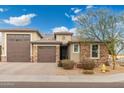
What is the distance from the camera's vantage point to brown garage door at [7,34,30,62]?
3466 centimetres

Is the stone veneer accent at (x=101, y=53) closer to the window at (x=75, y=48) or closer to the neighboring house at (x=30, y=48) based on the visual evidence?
the window at (x=75, y=48)

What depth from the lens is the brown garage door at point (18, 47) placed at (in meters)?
34.7

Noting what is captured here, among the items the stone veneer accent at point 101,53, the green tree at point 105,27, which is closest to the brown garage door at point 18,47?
the stone veneer accent at point 101,53

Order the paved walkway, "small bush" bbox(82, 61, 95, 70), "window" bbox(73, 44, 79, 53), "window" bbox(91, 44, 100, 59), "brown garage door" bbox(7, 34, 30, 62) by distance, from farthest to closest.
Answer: "brown garage door" bbox(7, 34, 30, 62), "window" bbox(73, 44, 79, 53), "window" bbox(91, 44, 100, 59), "small bush" bbox(82, 61, 95, 70), the paved walkway

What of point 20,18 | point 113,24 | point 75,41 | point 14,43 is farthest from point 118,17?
point 20,18

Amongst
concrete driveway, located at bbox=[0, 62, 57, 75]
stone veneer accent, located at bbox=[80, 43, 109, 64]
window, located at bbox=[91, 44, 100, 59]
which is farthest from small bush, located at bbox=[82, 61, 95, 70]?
window, located at bbox=[91, 44, 100, 59]

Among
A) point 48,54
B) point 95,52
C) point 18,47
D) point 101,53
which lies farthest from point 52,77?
point 18,47

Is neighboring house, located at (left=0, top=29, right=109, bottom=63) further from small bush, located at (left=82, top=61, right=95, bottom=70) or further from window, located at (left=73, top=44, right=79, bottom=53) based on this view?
small bush, located at (left=82, top=61, right=95, bottom=70)

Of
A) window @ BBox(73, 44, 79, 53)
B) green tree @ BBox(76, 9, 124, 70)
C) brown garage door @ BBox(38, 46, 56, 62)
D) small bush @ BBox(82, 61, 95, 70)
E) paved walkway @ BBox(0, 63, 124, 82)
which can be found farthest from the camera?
brown garage door @ BBox(38, 46, 56, 62)

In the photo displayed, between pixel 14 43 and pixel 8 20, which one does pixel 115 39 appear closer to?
pixel 14 43

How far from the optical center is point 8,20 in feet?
125

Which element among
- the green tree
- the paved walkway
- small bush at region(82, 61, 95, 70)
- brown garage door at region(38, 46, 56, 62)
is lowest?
the paved walkway
